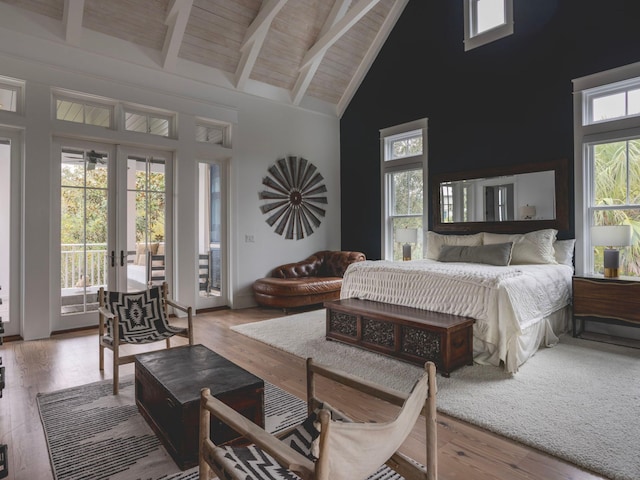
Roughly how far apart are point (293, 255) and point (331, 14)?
3798 millimetres

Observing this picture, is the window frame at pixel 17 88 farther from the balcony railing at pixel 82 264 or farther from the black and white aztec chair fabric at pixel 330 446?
the black and white aztec chair fabric at pixel 330 446

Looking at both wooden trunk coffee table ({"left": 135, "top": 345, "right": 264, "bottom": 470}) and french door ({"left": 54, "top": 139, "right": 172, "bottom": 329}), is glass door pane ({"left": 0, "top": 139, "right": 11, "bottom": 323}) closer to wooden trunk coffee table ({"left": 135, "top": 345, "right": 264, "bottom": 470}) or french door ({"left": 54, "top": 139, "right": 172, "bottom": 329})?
french door ({"left": 54, "top": 139, "right": 172, "bottom": 329})

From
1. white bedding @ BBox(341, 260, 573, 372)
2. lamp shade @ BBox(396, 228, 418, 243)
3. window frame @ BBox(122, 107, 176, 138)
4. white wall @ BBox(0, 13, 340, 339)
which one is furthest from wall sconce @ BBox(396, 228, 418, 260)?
window frame @ BBox(122, 107, 176, 138)

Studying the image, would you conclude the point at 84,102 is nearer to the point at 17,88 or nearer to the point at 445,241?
the point at 17,88

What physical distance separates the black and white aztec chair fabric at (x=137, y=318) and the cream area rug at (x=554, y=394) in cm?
112

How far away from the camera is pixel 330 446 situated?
3.32ft

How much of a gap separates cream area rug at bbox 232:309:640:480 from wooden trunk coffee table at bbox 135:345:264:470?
126 cm

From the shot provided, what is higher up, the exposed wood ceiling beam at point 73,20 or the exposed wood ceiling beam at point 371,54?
the exposed wood ceiling beam at point 371,54

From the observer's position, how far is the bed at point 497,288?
3240mm

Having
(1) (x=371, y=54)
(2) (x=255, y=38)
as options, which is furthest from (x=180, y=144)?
(1) (x=371, y=54)

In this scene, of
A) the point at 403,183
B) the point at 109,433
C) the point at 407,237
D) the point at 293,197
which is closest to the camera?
the point at 109,433

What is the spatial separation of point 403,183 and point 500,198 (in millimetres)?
1668

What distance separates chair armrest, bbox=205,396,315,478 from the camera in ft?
3.32

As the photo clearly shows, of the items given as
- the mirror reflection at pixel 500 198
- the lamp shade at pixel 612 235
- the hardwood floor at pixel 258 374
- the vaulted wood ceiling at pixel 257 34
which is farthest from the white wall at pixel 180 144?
the lamp shade at pixel 612 235
